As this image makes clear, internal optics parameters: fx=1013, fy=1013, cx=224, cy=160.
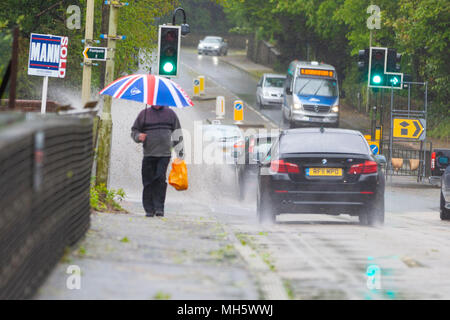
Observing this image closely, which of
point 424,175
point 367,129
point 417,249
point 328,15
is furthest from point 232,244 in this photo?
point 328,15

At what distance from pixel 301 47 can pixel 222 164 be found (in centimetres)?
4165

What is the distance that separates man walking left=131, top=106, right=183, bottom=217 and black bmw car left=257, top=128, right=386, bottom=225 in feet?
4.95

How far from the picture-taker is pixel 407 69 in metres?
52.1

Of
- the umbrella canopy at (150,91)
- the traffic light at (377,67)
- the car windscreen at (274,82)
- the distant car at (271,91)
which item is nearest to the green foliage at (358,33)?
the car windscreen at (274,82)

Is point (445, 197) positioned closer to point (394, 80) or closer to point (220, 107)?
point (394, 80)

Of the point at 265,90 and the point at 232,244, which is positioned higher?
the point at 265,90

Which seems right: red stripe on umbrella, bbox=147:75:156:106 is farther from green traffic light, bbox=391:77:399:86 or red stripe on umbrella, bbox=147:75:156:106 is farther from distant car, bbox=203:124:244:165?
green traffic light, bbox=391:77:399:86

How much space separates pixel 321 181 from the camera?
1459 cm

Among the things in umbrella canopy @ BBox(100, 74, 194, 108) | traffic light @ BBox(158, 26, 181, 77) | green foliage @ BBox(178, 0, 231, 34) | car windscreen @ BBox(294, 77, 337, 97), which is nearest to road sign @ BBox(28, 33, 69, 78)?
traffic light @ BBox(158, 26, 181, 77)

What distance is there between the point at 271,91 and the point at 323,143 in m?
39.4

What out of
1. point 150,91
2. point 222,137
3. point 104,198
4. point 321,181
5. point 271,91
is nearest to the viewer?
point 321,181

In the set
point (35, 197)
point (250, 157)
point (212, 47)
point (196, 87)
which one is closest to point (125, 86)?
point (250, 157)

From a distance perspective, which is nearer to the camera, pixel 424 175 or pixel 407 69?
pixel 424 175
